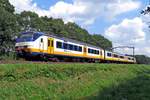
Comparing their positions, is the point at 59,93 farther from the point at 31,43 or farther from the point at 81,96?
the point at 31,43

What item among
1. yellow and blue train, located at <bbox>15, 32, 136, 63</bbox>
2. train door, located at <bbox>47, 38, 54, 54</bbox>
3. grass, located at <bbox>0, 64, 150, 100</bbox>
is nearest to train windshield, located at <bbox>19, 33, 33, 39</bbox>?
yellow and blue train, located at <bbox>15, 32, 136, 63</bbox>

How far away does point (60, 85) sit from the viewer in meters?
17.5

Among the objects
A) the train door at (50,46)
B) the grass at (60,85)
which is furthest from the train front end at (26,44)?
the grass at (60,85)

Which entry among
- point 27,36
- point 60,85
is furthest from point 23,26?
point 60,85

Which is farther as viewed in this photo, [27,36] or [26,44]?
[27,36]

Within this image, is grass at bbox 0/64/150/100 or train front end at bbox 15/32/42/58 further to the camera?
train front end at bbox 15/32/42/58

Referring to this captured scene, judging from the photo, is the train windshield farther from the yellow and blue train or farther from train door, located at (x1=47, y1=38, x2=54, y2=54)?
train door, located at (x1=47, y1=38, x2=54, y2=54)

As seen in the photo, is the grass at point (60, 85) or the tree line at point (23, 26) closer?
the grass at point (60, 85)

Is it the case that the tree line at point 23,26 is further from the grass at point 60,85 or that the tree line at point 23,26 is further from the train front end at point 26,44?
the grass at point 60,85

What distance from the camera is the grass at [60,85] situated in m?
15.8

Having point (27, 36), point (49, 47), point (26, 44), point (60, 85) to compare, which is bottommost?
point (60, 85)

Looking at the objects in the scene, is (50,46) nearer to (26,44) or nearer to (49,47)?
(49,47)

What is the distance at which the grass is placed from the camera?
15773mm

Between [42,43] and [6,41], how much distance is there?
90.7 feet
